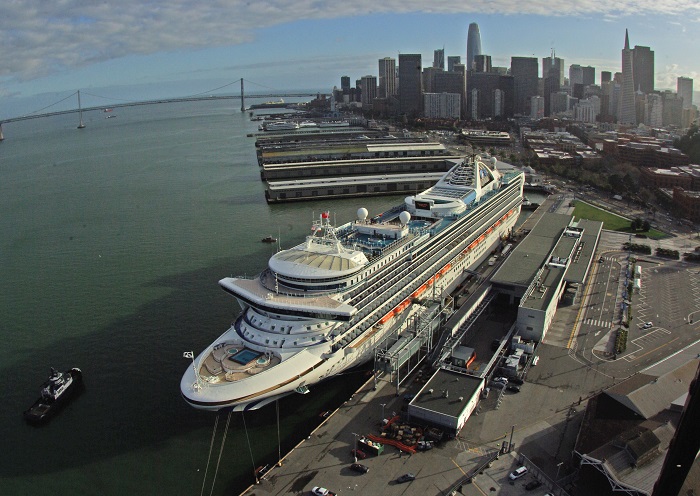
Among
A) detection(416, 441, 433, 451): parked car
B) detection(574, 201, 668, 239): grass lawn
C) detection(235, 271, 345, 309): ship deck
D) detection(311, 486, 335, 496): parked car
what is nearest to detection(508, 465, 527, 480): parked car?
detection(416, 441, 433, 451): parked car

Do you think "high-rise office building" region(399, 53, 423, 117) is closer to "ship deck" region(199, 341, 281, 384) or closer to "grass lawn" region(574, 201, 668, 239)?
"grass lawn" region(574, 201, 668, 239)

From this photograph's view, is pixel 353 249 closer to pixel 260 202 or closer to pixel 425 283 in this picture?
pixel 425 283

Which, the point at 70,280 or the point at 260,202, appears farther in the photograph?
the point at 260,202

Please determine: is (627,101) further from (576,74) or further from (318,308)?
(318,308)

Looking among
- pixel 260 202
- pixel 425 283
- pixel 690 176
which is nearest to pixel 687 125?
pixel 690 176

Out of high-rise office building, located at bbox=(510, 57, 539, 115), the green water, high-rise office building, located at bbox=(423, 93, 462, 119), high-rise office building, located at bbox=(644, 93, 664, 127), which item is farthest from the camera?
high-rise office building, located at bbox=(510, 57, 539, 115)

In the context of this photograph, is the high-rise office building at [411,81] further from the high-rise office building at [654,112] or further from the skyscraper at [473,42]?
the skyscraper at [473,42]
